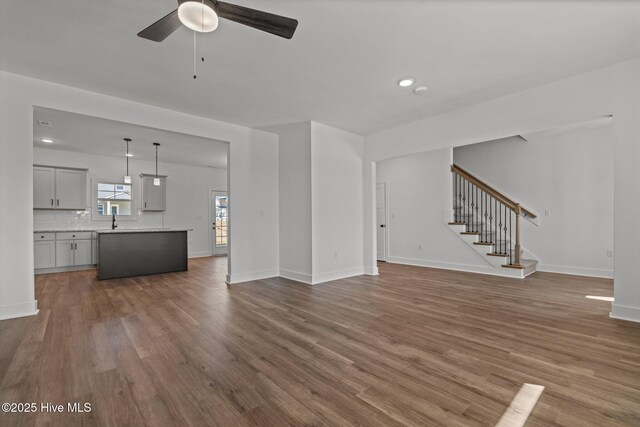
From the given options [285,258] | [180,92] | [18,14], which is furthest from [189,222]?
[18,14]

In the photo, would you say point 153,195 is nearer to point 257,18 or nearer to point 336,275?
point 336,275

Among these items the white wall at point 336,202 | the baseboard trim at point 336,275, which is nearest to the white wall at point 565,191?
the white wall at point 336,202

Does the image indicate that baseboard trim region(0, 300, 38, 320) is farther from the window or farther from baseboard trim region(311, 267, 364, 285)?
the window

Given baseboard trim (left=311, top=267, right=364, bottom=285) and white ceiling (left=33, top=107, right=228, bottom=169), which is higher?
white ceiling (left=33, top=107, right=228, bottom=169)

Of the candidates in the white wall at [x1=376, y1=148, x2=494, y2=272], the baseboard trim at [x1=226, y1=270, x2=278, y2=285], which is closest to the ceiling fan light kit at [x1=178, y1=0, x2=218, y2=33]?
the baseboard trim at [x1=226, y1=270, x2=278, y2=285]

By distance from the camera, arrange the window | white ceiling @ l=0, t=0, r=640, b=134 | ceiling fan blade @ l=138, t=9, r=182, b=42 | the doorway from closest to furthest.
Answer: ceiling fan blade @ l=138, t=9, r=182, b=42
white ceiling @ l=0, t=0, r=640, b=134
the window
the doorway

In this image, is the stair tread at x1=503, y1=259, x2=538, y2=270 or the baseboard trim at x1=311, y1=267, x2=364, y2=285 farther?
the stair tread at x1=503, y1=259, x2=538, y2=270

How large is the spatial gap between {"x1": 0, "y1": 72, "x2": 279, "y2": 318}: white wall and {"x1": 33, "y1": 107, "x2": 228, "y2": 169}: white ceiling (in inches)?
10.3

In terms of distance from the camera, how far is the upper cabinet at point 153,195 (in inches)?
309

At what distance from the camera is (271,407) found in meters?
1.72

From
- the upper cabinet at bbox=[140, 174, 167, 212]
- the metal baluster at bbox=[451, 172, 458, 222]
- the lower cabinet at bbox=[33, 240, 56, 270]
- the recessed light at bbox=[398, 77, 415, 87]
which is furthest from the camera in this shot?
the upper cabinet at bbox=[140, 174, 167, 212]

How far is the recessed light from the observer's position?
3.53 meters

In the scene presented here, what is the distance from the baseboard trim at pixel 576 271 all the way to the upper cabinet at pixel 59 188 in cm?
1021

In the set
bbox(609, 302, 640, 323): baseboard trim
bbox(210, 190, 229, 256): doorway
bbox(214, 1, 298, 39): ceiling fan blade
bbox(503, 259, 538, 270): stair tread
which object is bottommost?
bbox(609, 302, 640, 323): baseboard trim
